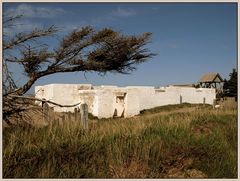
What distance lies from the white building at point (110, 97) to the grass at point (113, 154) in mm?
14323

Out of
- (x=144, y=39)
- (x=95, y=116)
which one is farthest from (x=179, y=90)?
(x=144, y=39)

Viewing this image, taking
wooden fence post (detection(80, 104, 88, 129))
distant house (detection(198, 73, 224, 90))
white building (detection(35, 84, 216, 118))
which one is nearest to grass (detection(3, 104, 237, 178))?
wooden fence post (detection(80, 104, 88, 129))

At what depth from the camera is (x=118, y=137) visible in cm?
575

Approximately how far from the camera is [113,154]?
4980 millimetres

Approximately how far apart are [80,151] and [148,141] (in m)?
1.09

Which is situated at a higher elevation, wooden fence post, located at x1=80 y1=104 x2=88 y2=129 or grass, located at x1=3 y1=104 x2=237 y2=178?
wooden fence post, located at x1=80 y1=104 x2=88 y2=129

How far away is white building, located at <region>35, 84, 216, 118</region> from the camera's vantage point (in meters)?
21.6

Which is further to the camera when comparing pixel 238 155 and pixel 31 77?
pixel 31 77

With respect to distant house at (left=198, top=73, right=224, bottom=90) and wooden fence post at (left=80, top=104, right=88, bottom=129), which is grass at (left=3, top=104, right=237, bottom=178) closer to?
wooden fence post at (left=80, top=104, right=88, bottom=129)

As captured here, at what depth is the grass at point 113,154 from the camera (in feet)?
14.8

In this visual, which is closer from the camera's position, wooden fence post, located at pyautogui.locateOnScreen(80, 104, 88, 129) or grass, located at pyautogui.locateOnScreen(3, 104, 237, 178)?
grass, located at pyautogui.locateOnScreen(3, 104, 237, 178)

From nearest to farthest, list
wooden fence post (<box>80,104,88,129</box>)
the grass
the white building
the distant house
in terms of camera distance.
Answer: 1. the grass
2. wooden fence post (<box>80,104,88,129</box>)
3. the white building
4. the distant house

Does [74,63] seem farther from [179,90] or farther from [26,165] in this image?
[179,90]

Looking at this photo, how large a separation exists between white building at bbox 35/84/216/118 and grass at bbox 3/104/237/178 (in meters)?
14.3
